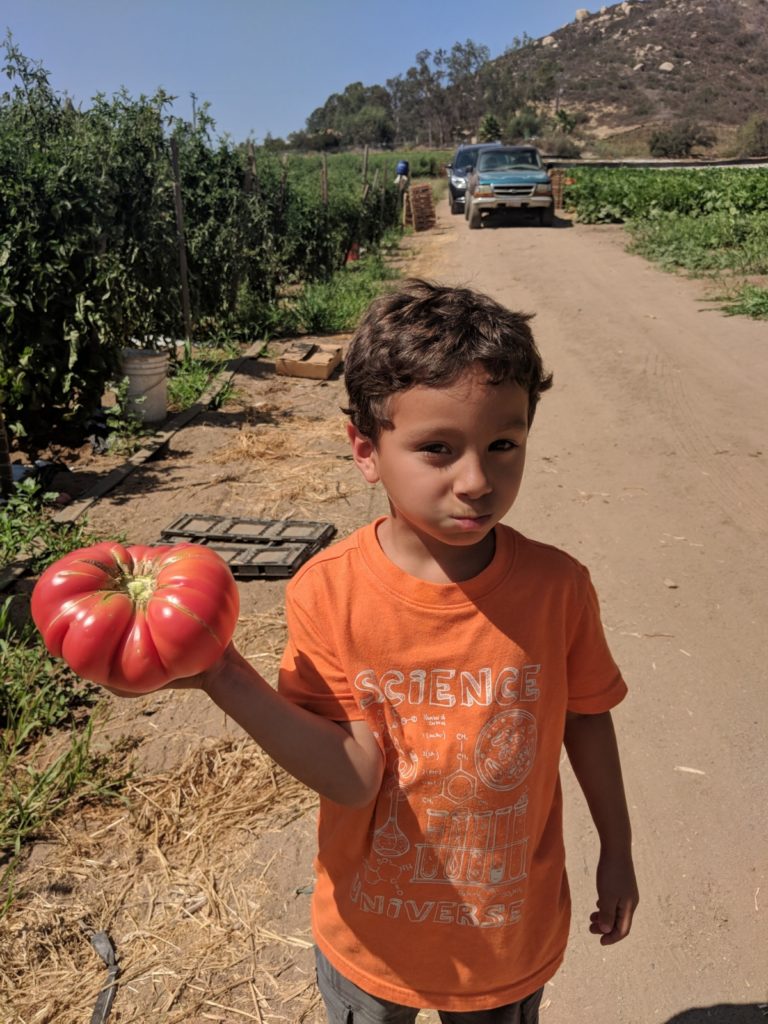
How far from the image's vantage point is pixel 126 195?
815cm

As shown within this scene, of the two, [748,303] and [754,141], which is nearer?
[748,303]

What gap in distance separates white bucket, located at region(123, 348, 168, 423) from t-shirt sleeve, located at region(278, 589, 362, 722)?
6527 mm

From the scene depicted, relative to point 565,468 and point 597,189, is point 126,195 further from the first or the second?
point 597,189

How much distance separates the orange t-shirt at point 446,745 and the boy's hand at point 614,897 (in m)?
0.17

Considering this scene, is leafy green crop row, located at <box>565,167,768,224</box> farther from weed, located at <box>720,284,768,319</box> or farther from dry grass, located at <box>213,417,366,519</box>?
dry grass, located at <box>213,417,366,519</box>

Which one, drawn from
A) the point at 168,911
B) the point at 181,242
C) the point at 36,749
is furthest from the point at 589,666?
the point at 181,242

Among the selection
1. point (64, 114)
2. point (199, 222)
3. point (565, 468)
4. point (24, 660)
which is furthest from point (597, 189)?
point (24, 660)

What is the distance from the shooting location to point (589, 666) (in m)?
1.44

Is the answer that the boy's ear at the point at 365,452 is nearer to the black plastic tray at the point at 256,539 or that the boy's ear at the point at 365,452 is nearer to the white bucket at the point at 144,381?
the black plastic tray at the point at 256,539

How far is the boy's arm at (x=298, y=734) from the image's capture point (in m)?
1.15

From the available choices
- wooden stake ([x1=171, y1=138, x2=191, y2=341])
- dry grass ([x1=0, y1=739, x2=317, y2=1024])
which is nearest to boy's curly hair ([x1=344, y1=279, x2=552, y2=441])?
dry grass ([x1=0, y1=739, x2=317, y2=1024])

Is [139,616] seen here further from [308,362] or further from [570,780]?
[308,362]

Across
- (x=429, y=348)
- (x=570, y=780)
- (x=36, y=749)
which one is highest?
(x=429, y=348)

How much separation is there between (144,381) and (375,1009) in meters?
6.86
